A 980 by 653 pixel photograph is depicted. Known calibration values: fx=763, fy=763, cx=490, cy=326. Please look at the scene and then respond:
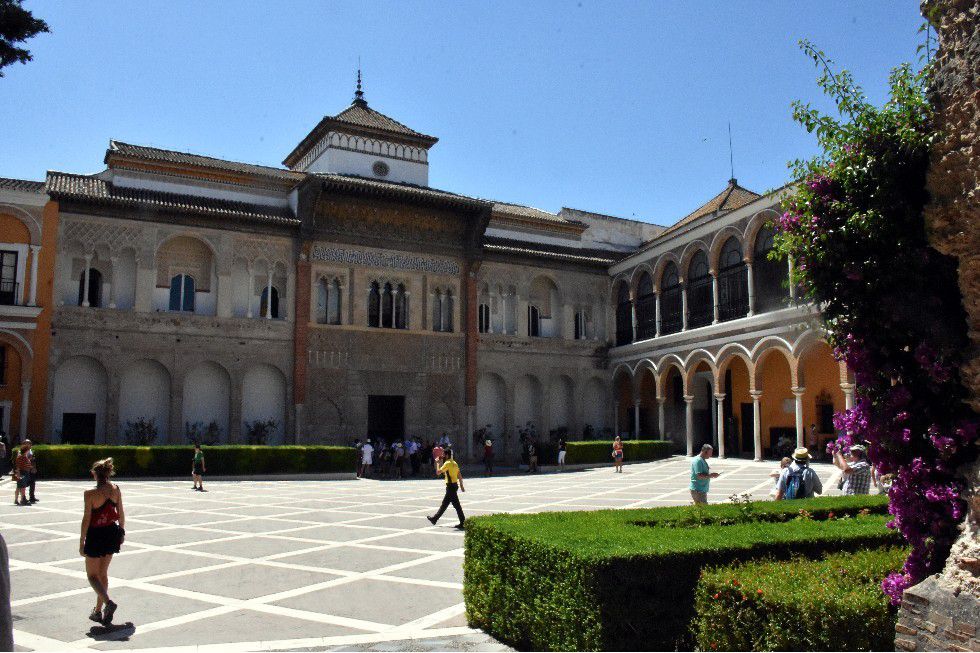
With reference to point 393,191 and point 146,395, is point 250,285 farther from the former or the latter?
point 393,191

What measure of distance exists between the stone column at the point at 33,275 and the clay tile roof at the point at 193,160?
4.96 meters

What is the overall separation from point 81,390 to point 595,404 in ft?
73.7

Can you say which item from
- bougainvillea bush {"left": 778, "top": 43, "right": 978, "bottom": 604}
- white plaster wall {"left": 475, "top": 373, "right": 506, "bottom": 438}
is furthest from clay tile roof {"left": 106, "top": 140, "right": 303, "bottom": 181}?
bougainvillea bush {"left": 778, "top": 43, "right": 978, "bottom": 604}

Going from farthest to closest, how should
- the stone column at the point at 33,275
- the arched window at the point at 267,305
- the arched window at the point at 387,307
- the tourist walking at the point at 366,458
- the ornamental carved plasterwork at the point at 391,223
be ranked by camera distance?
the arched window at the point at 387,307
the ornamental carved plasterwork at the point at 391,223
the arched window at the point at 267,305
the tourist walking at the point at 366,458
the stone column at the point at 33,275

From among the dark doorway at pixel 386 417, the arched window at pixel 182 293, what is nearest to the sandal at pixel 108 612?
the arched window at pixel 182 293

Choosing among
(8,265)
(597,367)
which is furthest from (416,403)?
(8,265)

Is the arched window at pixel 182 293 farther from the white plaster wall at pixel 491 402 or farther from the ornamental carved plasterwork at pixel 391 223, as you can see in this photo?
the white plaster wall at pixel 491 402

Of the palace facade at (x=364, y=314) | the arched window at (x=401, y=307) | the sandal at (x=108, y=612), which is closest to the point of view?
the sandal at (x=108, y=612)

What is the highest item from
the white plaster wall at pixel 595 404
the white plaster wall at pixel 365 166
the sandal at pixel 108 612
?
the white plaster wall at pixel 365 166

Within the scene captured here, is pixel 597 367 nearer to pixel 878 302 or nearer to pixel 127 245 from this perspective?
pixel 127 245

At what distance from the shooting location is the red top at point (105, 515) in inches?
298

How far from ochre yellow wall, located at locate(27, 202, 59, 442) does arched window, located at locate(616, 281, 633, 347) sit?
80.3 feet

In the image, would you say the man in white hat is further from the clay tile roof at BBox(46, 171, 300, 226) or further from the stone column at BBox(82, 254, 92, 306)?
the stone column at BBox(82, 254, 92, 306)

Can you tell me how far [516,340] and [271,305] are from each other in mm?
11245
